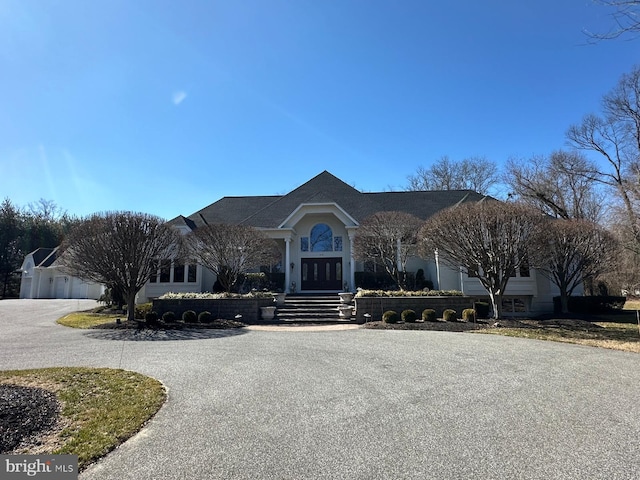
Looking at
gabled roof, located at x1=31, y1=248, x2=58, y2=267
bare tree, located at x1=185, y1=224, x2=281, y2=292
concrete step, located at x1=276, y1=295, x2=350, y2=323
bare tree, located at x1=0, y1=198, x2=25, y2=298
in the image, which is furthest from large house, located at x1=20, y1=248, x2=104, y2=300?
concrete step, located at x1=276, y1=295, x2=350, y2=323

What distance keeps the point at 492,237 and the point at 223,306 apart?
460 inches

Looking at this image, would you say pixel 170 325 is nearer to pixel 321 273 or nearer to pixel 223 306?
pixel 223 306

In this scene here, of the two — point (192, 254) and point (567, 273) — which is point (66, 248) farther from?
point (567, 273)

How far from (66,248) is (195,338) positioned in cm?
841

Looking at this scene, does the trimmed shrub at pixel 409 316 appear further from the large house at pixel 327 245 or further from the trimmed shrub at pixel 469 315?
the large house at pixel 327 245

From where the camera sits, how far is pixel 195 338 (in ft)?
38.4

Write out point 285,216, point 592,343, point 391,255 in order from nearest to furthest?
1. point 592,343
2. point 391,255
3. point 285,216

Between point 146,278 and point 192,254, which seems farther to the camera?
point 192,254

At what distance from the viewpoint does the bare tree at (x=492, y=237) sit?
1405cm

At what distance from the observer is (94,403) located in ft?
16.9

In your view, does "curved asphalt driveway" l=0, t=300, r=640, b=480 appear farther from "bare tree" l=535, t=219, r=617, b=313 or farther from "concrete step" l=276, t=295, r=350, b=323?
"bare tree" l=535, t=219, r=617, b=313

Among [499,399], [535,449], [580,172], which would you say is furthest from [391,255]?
[580,172]

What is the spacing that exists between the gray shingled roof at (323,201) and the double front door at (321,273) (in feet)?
10.4

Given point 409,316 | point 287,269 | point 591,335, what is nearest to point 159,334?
point 409,316
